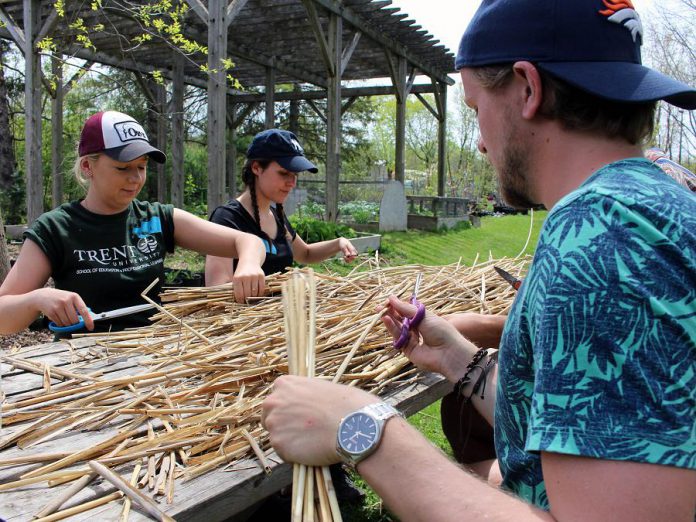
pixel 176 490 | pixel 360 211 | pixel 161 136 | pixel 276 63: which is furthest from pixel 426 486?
pixel 276 63

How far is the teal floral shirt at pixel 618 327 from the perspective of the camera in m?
0.65

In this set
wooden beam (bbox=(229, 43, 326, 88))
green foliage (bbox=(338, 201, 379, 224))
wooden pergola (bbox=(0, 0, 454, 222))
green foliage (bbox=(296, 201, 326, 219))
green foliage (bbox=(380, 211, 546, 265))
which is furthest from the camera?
green foliage (bbox=(338, 201, 379, 224))

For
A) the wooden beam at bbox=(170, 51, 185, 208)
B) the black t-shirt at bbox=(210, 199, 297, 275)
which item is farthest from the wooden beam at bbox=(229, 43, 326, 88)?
the black t-shirt at bbox=(210, 199, 297, 275)

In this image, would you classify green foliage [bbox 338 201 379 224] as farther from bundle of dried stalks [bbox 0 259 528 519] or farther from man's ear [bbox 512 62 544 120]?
man's ear [bbox 512 62 544 120]

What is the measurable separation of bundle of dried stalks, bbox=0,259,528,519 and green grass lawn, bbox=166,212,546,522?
0.48 meters

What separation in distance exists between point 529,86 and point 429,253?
9.42 metres

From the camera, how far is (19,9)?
944 cm

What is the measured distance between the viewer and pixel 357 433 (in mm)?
888

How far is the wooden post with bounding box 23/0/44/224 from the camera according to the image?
8141 millimetres

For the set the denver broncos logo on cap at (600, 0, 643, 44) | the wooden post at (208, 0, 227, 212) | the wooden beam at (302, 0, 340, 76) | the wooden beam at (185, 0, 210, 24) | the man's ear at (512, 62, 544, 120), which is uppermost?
the wooden beam at (302, 0, 340, 76)

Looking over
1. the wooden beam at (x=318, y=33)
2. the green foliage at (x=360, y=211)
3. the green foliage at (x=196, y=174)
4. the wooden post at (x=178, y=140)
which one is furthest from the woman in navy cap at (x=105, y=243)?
the green foliage at (x=196, y=174)

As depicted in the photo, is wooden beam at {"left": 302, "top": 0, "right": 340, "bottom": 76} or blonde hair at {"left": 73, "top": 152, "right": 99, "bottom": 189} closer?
blonde hair at {"left": 73, "top": 152, "right": 99, "bottom": 189}

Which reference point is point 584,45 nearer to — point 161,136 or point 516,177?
point 516,177

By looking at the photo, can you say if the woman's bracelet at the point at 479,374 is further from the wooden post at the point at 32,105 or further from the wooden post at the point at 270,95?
the wooden post at the point at 270,95
